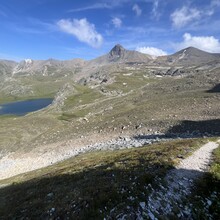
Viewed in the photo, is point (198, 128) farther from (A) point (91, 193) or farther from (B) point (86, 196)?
(B) point (86, 196)

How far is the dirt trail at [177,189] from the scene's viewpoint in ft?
55.9

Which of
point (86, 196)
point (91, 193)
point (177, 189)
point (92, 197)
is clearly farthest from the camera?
point (177, 189)

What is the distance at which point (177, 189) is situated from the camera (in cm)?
1984

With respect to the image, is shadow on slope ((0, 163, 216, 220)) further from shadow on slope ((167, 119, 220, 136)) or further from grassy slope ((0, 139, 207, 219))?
shadow on slope ((167, 119, 220, 136))

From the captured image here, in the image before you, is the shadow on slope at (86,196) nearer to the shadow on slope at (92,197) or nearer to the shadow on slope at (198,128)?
the shadow on slope at (92,197)

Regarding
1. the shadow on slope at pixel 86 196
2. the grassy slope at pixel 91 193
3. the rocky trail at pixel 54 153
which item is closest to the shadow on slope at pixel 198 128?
the rocky trail at pixel 54 153

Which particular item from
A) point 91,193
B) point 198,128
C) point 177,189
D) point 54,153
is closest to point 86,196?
point 91,193

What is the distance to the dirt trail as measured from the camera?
17047 mm

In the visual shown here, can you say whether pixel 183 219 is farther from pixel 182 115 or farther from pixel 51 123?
pixel 51 123

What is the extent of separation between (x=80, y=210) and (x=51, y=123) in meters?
85.6

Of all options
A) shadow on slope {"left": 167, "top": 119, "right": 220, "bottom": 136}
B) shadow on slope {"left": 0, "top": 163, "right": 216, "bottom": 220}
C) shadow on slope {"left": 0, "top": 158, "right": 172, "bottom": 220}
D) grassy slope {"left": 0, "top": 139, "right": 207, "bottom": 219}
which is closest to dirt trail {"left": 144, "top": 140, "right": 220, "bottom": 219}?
shadow on slope {"left": 0, "top": 163, "right": 216, "bottom": 220}

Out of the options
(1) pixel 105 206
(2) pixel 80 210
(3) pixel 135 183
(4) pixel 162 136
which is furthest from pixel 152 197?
(4) pixel 162 136

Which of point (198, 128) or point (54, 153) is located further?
point (54, 153)

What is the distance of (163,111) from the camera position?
7488 centimetres
